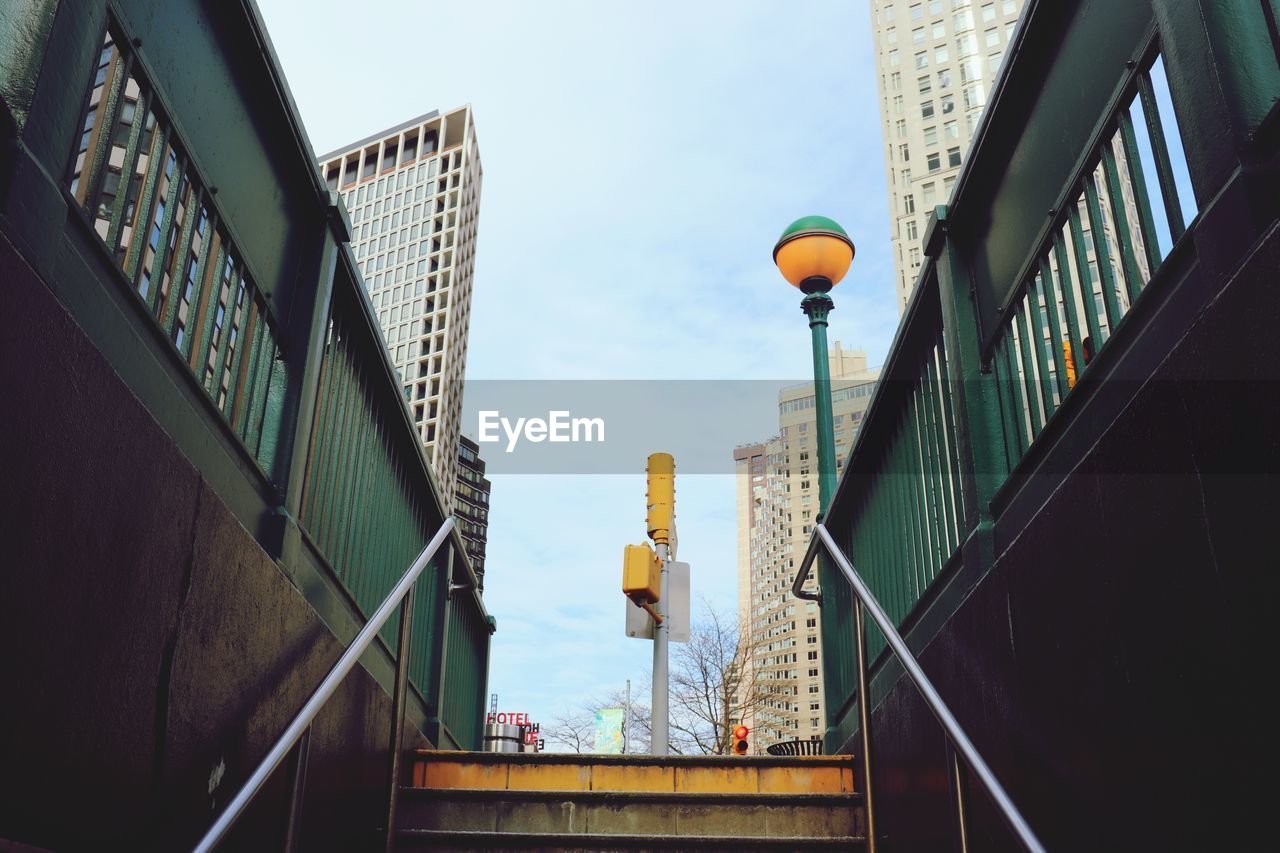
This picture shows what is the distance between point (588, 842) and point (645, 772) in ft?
3.16

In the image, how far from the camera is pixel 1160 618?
6.35ft

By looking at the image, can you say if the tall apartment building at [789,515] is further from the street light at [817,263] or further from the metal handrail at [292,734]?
the metal handrail at [292,734]

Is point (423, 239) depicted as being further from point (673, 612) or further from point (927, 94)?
point (673, 612)

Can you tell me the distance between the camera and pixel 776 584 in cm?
12306

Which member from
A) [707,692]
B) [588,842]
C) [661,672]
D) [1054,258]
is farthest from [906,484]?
[707,692]

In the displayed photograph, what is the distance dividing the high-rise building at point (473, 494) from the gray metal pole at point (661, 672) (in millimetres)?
123350

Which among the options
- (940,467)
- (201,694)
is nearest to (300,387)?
(201,694)

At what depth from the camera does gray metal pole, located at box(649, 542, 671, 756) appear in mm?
7625

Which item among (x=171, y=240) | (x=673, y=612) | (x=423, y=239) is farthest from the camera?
(x=423, y=239)

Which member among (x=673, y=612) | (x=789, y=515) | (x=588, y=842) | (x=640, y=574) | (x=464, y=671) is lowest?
(x=588, y=842)

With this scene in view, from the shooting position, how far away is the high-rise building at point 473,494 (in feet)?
439

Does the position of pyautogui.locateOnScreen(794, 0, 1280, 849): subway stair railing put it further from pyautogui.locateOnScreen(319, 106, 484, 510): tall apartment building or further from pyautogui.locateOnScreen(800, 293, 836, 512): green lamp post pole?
pyautogui.locateOnScreen(319, 106, 484, 510): tall apartment building

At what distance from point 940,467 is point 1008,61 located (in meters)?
1.56

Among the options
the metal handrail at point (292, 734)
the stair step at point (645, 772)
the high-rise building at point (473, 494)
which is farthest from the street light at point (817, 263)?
the high-rise building at point (473, 494)
